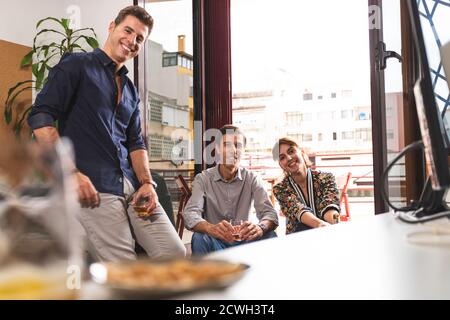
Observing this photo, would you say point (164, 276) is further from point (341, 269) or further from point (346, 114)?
point (346, 114)

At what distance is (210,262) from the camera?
385 millimetres

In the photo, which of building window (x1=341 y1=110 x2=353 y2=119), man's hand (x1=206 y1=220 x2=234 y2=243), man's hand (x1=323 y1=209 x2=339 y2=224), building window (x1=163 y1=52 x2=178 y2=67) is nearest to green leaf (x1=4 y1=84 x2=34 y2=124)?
building window (x1=163 y1=52 x2=178 y2=67)

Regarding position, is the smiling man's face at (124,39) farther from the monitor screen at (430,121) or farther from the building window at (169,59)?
the building window at (169,59)

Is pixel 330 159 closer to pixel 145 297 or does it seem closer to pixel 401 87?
pixel 401 87

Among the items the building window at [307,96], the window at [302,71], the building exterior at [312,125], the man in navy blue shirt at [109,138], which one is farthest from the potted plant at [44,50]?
the building window at [307,96]

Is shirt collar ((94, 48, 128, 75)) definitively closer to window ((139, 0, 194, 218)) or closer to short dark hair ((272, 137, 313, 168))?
short dark hair ((272, 137, 313, 168))

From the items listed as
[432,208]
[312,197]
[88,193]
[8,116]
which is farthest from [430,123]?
[8,116]

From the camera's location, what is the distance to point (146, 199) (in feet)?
6.13

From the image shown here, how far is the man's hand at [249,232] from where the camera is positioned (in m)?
2.47

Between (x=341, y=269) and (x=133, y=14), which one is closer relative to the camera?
(x=341, y=269)

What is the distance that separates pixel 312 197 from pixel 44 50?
6.97 ft

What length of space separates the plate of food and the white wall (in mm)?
3205

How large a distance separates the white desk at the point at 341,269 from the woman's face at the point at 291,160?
6.75 ft

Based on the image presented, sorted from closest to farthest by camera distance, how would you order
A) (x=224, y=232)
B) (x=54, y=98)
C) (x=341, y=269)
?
1. (x=341, y=269)
2. (x=54, y=98)
3. (x=224, y=232)
